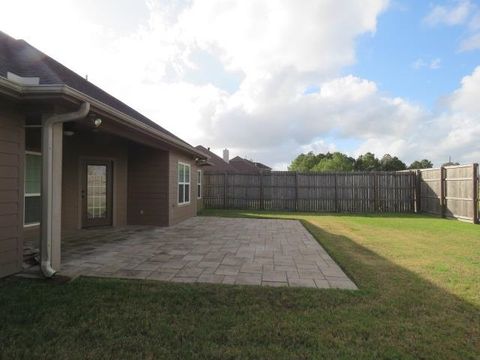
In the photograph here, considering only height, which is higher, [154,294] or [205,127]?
[205,127]

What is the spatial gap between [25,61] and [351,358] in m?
6.34

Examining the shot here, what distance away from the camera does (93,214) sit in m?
8.27

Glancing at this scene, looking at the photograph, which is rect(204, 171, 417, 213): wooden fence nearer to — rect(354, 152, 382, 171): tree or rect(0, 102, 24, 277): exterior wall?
rect(0, 102, 24, 277): exterior wall

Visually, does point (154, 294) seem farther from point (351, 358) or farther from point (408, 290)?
point (408, 290)

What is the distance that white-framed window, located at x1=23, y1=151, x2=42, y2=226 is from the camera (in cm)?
592

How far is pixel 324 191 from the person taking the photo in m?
15.7

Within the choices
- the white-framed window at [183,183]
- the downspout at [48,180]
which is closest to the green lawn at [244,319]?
the downspout at [48,180]

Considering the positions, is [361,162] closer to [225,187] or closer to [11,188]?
[225,187]

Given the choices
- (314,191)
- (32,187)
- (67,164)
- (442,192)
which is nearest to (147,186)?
(67,164)

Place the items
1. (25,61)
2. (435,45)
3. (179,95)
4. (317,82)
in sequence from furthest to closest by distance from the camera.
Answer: (317,82) → (179,95) → (435,45) → (25,61)

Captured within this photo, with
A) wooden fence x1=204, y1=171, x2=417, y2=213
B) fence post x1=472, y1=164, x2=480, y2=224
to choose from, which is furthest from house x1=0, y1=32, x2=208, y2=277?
fence post x1=472, y1=164, x2=480, y2=224

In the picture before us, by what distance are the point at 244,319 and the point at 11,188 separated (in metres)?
3.50

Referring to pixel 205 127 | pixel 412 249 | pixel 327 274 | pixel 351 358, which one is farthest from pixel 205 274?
pixel 205 127

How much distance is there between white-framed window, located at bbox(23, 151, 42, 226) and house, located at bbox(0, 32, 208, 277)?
0.07ft
